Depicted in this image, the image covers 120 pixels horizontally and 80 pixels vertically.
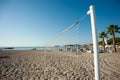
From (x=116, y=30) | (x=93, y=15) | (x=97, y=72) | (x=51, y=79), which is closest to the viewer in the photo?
(x=97, y=72)

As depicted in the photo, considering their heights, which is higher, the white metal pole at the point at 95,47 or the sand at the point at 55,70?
the white metal pole at the point at 95,47

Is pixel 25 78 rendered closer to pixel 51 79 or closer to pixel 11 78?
pixel 11 78

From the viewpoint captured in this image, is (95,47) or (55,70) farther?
(55,70)

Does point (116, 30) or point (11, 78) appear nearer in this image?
point (11, 78)

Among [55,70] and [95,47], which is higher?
[95,47]

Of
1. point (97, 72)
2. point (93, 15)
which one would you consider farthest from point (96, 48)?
point (93, 15)

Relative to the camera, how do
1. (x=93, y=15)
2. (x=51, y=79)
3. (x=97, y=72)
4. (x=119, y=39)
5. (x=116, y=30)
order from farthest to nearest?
(x=119, y=39), (x=116, y=30), (x=51, y=79), (x=93, y=15), (x=97, y=72)

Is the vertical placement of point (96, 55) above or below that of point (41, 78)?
above

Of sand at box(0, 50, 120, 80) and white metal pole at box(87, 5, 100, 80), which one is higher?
white metal pole at box(87, 5, 100, 80)

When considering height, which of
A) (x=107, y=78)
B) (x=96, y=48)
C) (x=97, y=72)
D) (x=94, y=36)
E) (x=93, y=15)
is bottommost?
(x=107, y=78)

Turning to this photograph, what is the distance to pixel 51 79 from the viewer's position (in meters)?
4.41

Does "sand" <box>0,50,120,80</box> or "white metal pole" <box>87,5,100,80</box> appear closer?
"white metal pole" <box>87,5,100,80</box>

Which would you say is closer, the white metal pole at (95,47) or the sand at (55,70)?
the white metal pole at (95,47)

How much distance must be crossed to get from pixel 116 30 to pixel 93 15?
22.4 meters
